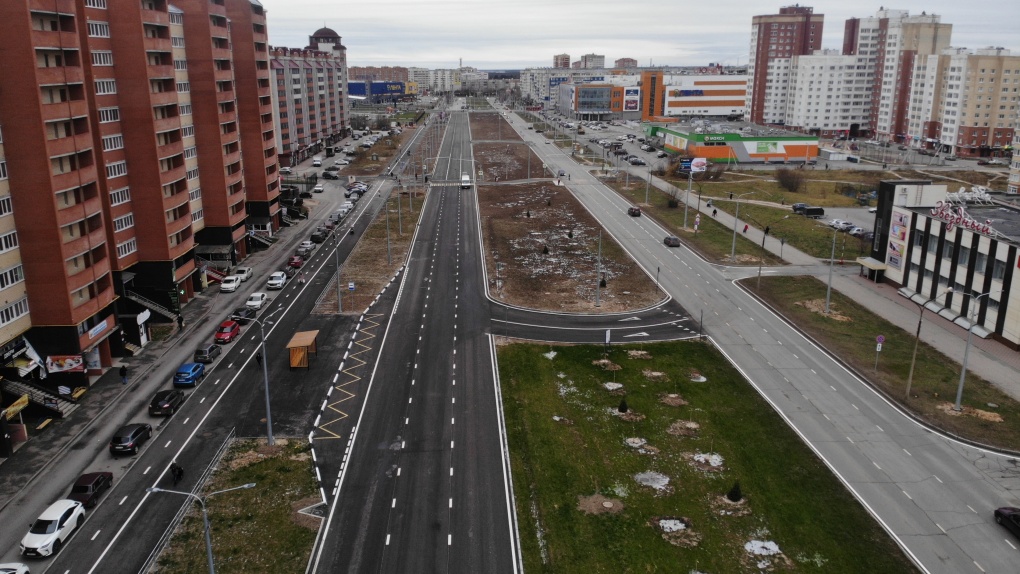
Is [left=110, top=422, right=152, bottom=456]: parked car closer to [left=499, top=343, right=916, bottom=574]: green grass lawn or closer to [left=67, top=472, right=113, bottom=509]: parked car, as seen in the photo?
[left=67, top=472, right=113, bottom=509]: parked car

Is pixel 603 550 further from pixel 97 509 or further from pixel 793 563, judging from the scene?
pixel 97 509

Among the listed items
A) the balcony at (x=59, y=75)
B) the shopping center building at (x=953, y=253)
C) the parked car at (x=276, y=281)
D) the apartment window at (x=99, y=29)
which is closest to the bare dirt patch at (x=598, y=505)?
the shopping center building at (x=953, y=253)

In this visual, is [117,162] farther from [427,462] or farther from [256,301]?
[427,462]

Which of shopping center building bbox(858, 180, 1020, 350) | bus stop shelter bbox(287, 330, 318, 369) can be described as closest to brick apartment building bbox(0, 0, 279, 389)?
bus stop shelter bbox(287, 330, 318, 369)

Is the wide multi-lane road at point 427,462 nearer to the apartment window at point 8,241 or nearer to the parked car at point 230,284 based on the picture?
the parked car at point 230,284

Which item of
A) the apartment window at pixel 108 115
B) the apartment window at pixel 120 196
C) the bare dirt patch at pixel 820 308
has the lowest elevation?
the bare dirt patch at pixel 820 308

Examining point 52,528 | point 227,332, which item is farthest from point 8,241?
point 52,528

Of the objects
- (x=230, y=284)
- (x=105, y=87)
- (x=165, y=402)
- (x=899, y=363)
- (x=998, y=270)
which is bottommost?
(x=899, y=363)
